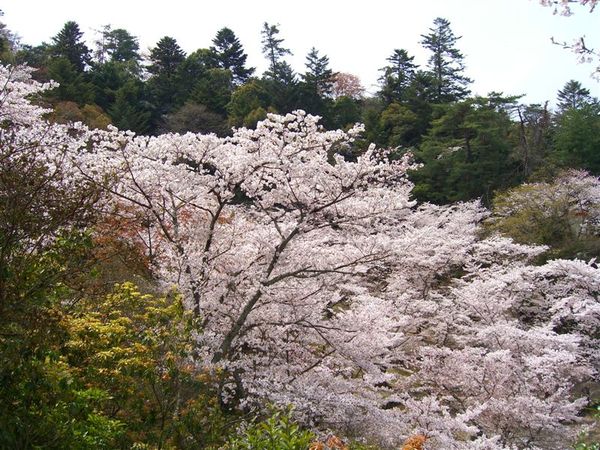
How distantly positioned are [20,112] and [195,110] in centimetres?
1595

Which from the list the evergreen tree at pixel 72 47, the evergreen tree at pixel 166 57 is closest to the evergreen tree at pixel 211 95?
the evergreen tree at pixel 166 57

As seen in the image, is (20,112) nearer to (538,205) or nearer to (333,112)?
(538,205)

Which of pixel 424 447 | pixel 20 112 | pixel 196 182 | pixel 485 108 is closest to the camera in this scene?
pixel 424 447

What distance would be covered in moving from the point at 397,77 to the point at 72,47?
65.3ft

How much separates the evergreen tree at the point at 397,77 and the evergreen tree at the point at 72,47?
59.7ft

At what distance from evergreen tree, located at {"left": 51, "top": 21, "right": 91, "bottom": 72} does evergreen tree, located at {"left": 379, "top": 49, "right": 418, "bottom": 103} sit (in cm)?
1819

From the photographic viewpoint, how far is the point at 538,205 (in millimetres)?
17250

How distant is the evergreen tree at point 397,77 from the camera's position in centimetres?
3061

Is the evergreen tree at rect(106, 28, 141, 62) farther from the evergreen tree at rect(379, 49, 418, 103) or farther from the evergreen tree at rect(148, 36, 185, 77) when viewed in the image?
the evergreen tree at rect(379, 49, 418, 103)

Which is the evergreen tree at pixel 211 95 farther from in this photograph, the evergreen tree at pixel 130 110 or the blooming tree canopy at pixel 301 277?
the blooming tree canopy at pixel 301 277

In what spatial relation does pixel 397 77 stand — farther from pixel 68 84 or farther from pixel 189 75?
pixel 68 84

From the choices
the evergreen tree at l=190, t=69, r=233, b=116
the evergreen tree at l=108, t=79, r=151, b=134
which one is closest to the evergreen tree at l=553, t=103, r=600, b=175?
the evergreen tree at l=190, t=69, r=233, b=116

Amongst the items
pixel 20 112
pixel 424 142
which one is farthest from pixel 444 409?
pixel 424 142

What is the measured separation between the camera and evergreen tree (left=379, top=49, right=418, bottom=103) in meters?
30.6
